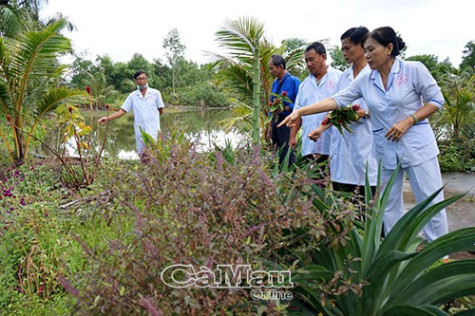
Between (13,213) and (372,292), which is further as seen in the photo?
(13,213)

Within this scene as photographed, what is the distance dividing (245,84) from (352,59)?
4.17 meters

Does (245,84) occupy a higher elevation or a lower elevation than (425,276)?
higher

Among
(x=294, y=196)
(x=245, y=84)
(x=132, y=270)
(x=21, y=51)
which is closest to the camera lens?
(x=132, y=270)

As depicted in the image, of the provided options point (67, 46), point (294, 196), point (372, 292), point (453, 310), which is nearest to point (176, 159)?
point (294, 196)

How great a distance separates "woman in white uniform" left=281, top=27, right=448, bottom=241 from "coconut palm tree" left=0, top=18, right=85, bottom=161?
4.95 metres

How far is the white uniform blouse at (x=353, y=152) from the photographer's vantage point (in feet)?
10.3

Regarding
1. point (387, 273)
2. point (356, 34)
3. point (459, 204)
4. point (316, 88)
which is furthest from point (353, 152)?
point (459, 204)

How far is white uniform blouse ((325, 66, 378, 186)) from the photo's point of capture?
10.3 feet

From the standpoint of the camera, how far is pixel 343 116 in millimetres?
2910

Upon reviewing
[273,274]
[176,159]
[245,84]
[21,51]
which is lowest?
[273,274]

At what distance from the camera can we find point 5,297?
2.21 metres

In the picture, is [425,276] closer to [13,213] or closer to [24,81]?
[13,213]

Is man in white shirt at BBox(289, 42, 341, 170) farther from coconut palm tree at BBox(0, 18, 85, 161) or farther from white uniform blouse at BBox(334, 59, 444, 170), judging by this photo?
coconut palm tree at BBox(0, 18, 85, 161)

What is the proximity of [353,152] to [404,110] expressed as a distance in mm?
756
